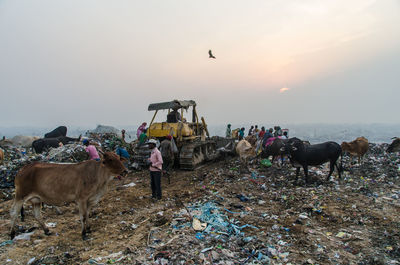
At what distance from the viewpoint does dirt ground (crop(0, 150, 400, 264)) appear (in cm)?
334

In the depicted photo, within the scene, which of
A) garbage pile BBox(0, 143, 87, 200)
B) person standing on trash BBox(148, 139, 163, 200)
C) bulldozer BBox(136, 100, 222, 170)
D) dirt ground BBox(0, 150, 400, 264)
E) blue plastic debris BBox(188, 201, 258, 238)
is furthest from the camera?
bulldozer BBox(136, 100, 222, 170)

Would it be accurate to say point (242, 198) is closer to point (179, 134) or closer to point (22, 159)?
point (179, 134)

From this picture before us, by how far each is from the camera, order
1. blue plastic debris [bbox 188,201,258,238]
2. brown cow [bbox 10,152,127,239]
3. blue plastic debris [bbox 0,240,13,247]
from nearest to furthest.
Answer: blue plastic debris [bbox 0,240,13,247] < brown cow [bbox 10,152,127,239] < blue plastic debris [bbox 188,201,258,238]

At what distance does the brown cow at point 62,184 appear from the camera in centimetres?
385

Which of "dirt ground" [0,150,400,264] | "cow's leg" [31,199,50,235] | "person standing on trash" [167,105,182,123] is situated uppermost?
"person standing on trash" [167,105,182,123]

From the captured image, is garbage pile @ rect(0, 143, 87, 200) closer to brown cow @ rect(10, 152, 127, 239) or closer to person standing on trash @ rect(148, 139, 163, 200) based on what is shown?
brown cow @ rect(10, 152, 127, 239)

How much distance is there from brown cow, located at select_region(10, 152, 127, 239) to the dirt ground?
0.61 meters

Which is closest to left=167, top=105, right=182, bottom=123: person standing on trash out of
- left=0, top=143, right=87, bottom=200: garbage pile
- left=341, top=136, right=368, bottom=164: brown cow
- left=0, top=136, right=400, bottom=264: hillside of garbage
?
left=0, top=136, right=400, bottom=264: hillside of garbage

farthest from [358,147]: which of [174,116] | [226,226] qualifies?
[226,226]

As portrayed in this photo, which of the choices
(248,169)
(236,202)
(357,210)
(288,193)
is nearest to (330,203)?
(357,210)

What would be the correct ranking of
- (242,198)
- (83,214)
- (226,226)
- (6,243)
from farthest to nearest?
(242,198) → (226,226) → (83,214) → (6,243)

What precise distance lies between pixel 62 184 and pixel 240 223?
134 inches

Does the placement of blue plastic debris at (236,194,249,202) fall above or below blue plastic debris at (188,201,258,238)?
below

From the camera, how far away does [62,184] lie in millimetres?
3885
